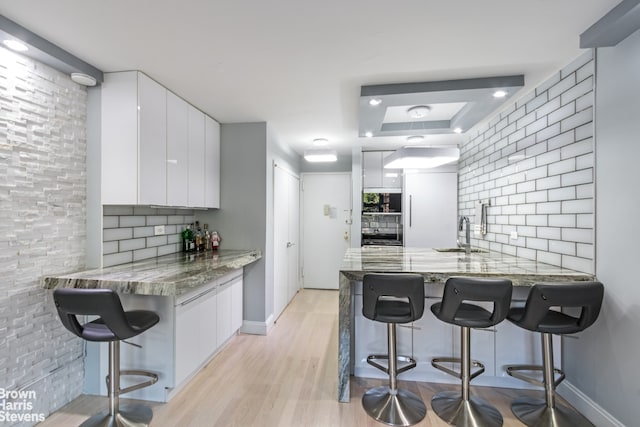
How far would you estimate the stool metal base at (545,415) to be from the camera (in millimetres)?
1821

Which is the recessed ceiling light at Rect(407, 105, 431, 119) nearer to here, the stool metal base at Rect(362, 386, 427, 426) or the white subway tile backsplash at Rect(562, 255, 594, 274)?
the white subway tile backsplash at Rect(562, 255, 594, 274)

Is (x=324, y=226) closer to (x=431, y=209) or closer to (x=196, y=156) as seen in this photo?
(x=431, y=209)

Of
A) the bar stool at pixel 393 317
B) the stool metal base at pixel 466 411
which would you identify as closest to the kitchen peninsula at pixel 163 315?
the bar stool at pixel 393 317

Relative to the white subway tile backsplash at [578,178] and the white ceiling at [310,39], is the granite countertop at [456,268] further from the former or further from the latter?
the white ceiling at [310,39]

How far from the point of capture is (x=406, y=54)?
1906mm

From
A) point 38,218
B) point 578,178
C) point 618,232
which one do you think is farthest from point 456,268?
point 38,218

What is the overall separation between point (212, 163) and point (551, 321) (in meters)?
3.27

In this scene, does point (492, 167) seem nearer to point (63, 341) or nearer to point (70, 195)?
point (70, 195)

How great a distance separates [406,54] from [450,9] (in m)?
0.43

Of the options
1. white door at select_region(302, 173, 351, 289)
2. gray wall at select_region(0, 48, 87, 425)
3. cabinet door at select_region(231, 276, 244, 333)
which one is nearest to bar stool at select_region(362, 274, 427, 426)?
cabinet door at select_region(231, 276, 244, 333)

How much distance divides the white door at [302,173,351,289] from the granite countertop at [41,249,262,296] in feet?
8.57

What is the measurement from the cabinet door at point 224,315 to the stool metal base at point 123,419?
81 cm

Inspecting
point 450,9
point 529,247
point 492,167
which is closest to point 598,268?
point 529,247

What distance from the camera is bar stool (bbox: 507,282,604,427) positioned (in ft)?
5.48
